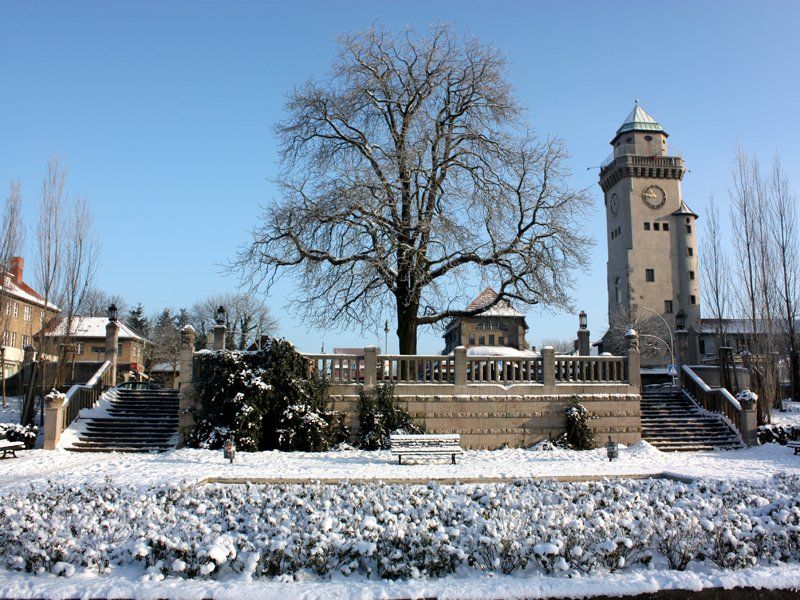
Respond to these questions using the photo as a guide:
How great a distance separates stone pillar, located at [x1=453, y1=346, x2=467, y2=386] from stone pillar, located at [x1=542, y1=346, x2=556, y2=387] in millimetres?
2491

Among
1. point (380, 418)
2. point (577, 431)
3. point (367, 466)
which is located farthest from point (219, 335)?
point (577, 431)

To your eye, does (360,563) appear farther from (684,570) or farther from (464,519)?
(684,570)

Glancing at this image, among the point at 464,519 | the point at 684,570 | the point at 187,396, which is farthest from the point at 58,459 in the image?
the point at 684,570

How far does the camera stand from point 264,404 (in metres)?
18.5

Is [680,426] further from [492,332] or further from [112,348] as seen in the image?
[492,332]

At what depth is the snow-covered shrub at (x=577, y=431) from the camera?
65.2ft

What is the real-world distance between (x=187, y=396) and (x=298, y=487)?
993 centimetres

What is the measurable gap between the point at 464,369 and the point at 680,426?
832 centimetres

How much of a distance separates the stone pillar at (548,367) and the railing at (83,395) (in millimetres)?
14323

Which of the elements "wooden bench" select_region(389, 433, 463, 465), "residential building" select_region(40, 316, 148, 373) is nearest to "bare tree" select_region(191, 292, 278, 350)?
"residential building" select_region(40, 316, 148, 373)

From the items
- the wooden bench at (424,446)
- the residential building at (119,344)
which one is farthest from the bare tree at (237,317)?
the wooden bench at (424,446)

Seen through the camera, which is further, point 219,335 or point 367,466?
point 219,335

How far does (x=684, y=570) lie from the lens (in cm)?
689

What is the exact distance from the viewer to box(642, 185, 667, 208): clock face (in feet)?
251
